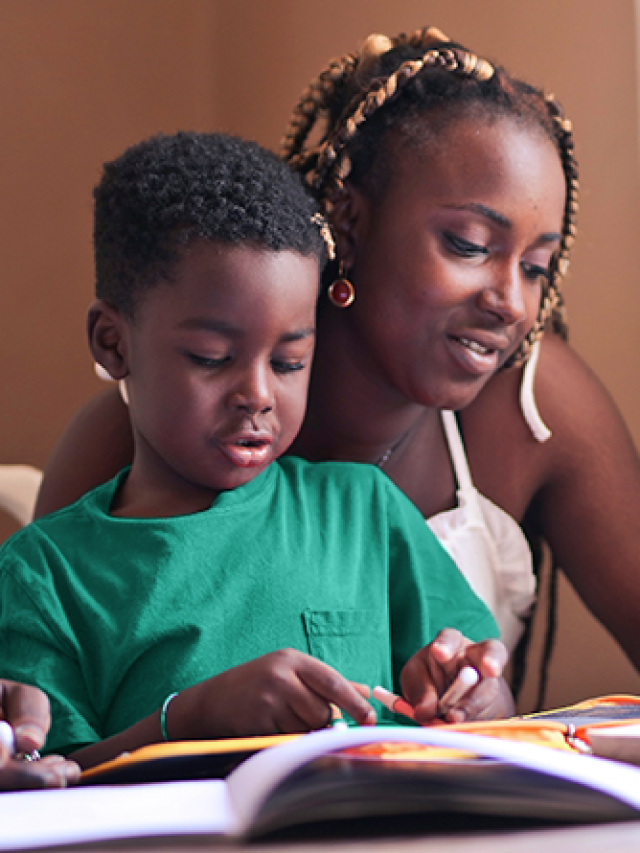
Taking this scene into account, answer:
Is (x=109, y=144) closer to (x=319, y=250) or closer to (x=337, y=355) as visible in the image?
(x=337, y=355)

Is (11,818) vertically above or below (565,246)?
below

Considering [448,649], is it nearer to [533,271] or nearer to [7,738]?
[7,738]

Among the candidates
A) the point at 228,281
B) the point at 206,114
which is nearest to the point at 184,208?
the point at 228,281

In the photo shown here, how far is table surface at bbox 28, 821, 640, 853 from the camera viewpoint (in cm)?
37

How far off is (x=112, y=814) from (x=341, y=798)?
0.33 ft

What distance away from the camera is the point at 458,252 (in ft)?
3.34

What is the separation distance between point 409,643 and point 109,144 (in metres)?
1.44

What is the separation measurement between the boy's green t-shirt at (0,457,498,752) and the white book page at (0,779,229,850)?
1.13ft

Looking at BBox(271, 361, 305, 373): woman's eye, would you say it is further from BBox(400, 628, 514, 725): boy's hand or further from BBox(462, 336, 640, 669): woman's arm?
BBox(462, 336, 640, 669): woman's arm

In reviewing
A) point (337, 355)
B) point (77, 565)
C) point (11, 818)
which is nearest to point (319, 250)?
point (337, 355)

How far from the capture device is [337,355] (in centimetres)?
113

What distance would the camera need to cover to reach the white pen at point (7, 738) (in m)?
0.57

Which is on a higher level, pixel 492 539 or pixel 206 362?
pixel 206 362

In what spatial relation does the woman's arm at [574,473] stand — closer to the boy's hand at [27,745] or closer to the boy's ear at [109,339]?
the boy's ear at [109,339]
